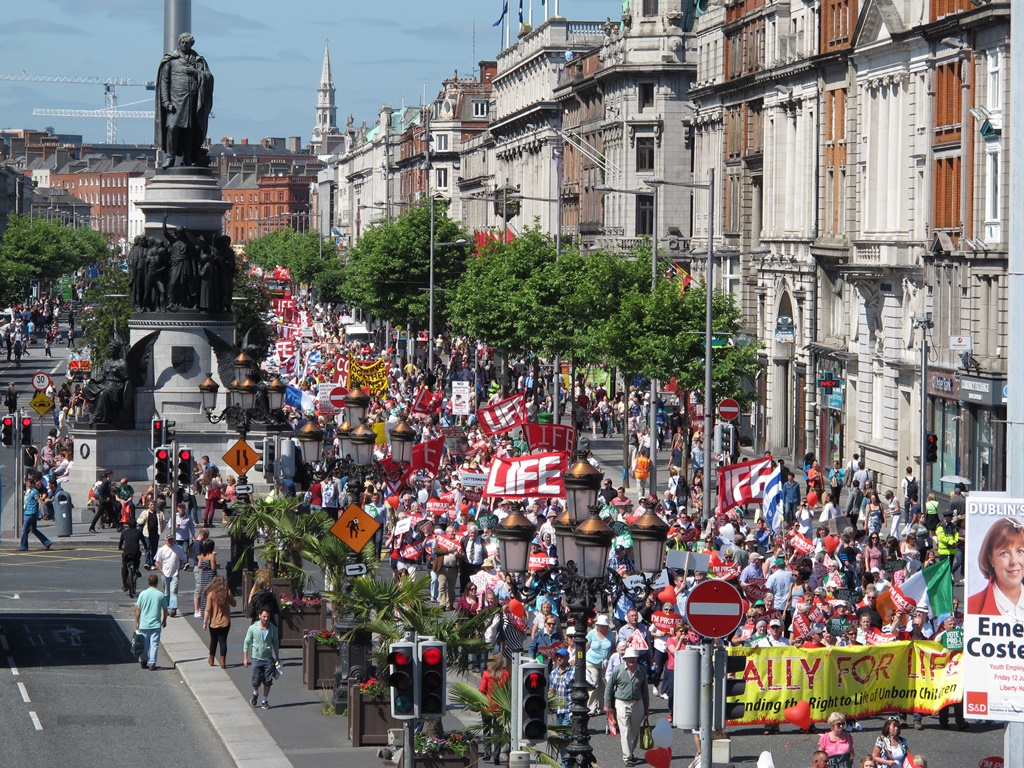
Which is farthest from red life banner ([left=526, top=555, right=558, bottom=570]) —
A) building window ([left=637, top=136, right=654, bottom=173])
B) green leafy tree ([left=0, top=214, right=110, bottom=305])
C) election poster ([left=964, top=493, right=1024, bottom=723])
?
green leafy tree ([left=0, top=214, right=110, bottom=305])

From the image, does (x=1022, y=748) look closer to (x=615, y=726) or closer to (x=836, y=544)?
(x=615, y=726)

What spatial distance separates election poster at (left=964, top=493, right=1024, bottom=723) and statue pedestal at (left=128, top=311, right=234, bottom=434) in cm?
4122

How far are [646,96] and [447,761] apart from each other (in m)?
75.1

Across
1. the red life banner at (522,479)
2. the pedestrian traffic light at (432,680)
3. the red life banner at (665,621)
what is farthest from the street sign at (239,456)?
the pedestrian traffic light at (432,680)

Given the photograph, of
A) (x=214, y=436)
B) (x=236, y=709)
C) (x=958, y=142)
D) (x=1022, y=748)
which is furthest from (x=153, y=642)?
(x=958, y=142)

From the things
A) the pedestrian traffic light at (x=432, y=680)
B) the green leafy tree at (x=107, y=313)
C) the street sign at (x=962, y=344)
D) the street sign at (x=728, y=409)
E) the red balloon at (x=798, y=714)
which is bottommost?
the red balloon at (x=798, y=714)

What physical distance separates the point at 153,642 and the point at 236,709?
3.20 meters

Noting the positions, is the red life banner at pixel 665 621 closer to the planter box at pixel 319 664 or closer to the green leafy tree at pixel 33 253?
the planter box at pixel 319 664

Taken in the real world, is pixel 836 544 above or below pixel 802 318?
below

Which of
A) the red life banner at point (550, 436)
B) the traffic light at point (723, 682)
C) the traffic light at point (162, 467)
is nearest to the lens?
the traffic light at point (723, 682)

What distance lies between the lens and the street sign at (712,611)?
55.6 ft

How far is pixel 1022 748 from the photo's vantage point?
14.2 m

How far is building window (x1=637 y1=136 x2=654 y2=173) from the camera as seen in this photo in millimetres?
93562

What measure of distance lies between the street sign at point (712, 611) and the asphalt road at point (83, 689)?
8429mm
